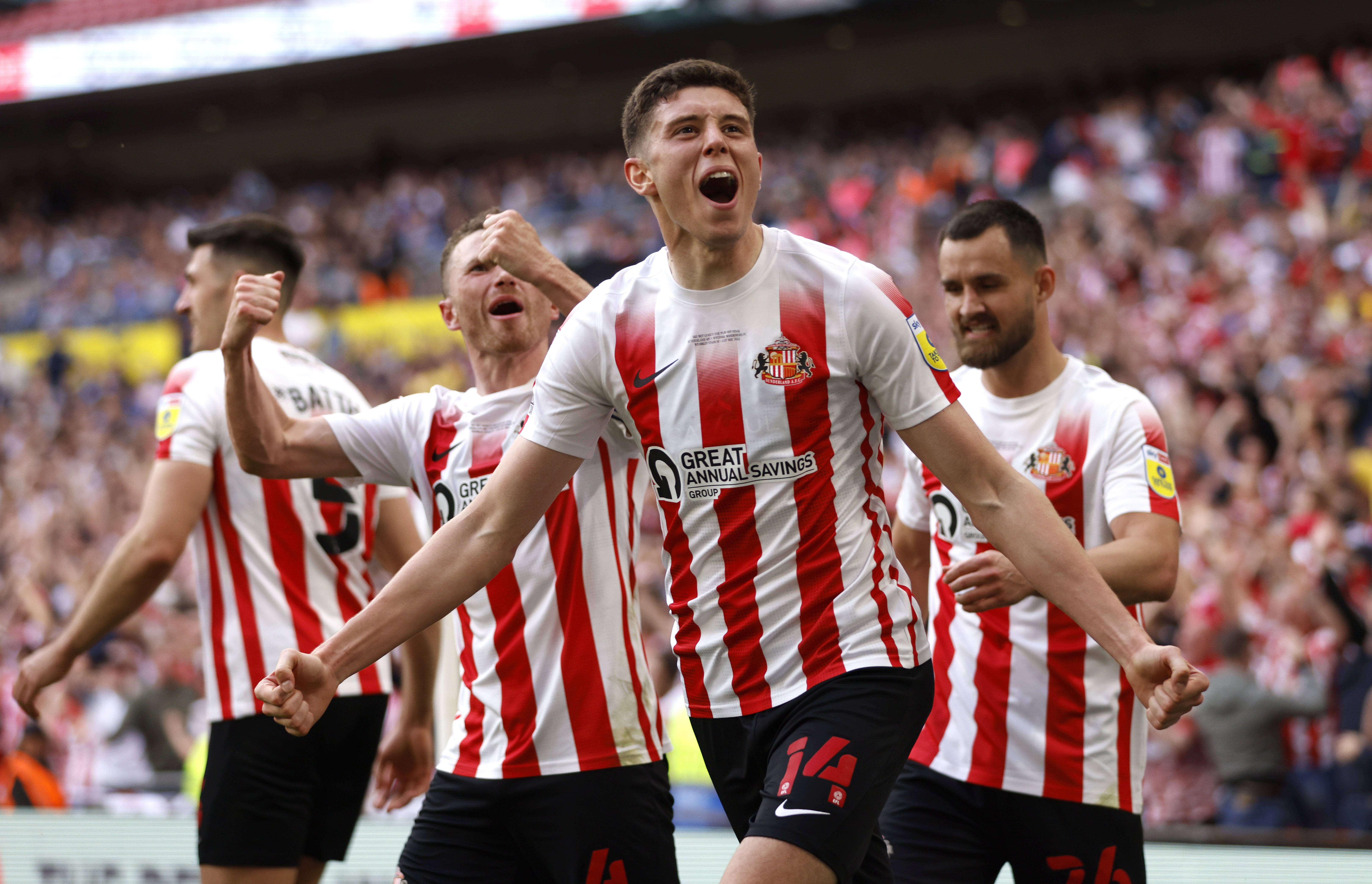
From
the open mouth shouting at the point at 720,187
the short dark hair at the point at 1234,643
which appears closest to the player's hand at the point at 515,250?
the open mouth shouting at the point at 720,187

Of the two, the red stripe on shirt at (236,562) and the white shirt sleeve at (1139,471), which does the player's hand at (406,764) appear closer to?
the red stripe on shirt at (236,562)

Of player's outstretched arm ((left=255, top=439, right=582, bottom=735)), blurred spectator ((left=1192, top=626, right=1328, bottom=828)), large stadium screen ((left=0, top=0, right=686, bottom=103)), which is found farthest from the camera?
large stadium screen ((left=0, top=0, right=686, bottom=103))

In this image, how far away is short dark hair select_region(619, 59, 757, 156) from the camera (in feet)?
9.64

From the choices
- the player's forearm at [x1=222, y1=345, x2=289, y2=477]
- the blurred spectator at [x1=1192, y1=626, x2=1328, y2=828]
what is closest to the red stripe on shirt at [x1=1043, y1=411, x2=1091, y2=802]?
the player's forearm at [x1=222, y1=345, x2=289, y2=477]

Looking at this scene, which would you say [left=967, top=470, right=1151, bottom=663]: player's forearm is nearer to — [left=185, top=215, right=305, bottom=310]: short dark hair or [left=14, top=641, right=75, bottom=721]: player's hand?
[left=185, top=215, right=305, bottom=310]: short dark hair

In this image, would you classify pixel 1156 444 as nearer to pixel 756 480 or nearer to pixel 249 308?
pixel 756 480

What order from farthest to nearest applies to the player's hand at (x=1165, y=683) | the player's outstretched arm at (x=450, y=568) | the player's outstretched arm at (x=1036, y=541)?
the player's outstretched arm at (x=450, y=568)
the player's outstretched arm at (x=1036, y=541)
the player's hand at (x=1165, y=683)

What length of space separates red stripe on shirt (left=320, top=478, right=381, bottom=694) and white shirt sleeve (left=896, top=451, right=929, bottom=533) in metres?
1.82

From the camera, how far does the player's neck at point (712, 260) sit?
2.90 m

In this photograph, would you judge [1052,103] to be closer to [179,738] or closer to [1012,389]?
[179,738]

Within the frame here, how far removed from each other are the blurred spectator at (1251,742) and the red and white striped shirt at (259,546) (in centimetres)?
477

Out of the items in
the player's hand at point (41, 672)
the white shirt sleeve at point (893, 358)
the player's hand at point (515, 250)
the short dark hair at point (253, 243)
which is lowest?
the player's hand at point (41, 672)

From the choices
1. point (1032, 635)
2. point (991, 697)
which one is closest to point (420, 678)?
point (991, 697)

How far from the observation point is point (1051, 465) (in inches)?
144
